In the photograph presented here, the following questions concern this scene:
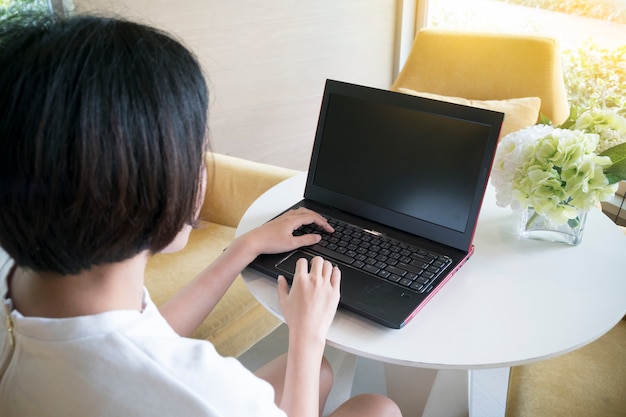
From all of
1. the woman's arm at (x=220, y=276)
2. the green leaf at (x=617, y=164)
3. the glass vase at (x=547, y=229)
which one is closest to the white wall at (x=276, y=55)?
the woman's arm at (x=220, y=276)

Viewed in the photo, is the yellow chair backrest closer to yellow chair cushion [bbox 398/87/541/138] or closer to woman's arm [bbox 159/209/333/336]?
yellow chair cushion [bbox 398/87/541/138]

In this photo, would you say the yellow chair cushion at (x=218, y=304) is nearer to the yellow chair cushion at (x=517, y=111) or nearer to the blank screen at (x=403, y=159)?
the blank screen at (x=403, y=159)

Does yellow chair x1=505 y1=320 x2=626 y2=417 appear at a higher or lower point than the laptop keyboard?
lower

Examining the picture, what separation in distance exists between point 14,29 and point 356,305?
0.63m

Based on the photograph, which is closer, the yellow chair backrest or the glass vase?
the glass vase

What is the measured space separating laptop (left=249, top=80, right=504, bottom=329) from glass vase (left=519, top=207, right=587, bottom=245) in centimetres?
21

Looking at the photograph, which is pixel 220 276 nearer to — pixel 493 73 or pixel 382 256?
pixel 382 256

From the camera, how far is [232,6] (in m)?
2.26

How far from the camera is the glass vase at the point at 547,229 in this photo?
47.2 inches

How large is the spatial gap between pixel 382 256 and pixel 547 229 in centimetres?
40

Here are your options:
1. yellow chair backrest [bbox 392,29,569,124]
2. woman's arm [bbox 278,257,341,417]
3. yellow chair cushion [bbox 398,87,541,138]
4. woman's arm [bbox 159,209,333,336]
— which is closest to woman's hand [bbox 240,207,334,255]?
woman's arm [bbox 159,209,333,336]

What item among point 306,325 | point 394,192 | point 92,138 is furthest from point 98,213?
point 394,192

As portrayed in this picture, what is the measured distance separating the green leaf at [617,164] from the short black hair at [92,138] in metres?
0.85

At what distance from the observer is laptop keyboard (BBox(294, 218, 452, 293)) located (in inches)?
40.2
